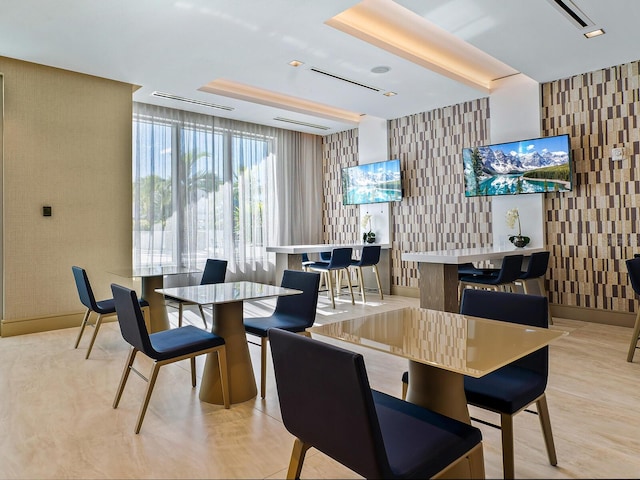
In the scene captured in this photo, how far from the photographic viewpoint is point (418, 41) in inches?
183

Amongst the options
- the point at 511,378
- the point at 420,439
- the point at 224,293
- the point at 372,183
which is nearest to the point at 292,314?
the point at 224,293

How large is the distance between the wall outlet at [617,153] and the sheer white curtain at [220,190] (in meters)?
4.98

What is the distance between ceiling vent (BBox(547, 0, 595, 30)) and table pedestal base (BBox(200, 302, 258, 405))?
3.50 meters

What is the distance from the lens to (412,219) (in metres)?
6.88

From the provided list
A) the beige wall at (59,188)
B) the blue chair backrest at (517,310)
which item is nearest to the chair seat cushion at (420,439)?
the blue chair backrest at (517,310)

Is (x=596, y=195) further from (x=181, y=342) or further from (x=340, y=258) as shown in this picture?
(x=181, y=342)

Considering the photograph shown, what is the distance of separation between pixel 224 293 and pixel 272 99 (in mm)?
4351

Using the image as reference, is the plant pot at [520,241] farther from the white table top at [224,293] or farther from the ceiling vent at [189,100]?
the ceiling vent at [189,100]

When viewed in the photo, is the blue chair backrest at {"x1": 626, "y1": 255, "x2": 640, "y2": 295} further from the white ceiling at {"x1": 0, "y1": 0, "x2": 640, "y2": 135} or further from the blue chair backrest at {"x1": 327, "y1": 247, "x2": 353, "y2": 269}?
the blue chair backrest at {"x1": 327, "y1": 247, "x2": 353, "y2": 269}

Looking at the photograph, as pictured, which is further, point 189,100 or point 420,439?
point 189,100

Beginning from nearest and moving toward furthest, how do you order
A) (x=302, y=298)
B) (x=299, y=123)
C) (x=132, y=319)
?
1. (x=132, y=319)
2. (x=302, y=298)
3. (x=299, y=123)

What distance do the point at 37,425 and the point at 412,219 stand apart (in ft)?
18.5

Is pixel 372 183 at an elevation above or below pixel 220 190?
above

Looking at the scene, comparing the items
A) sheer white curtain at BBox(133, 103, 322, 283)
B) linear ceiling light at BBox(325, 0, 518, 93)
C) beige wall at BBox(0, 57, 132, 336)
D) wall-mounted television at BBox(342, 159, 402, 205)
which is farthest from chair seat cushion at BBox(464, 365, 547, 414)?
sheer white curtain at BBox(133, 103, 322, 283)
